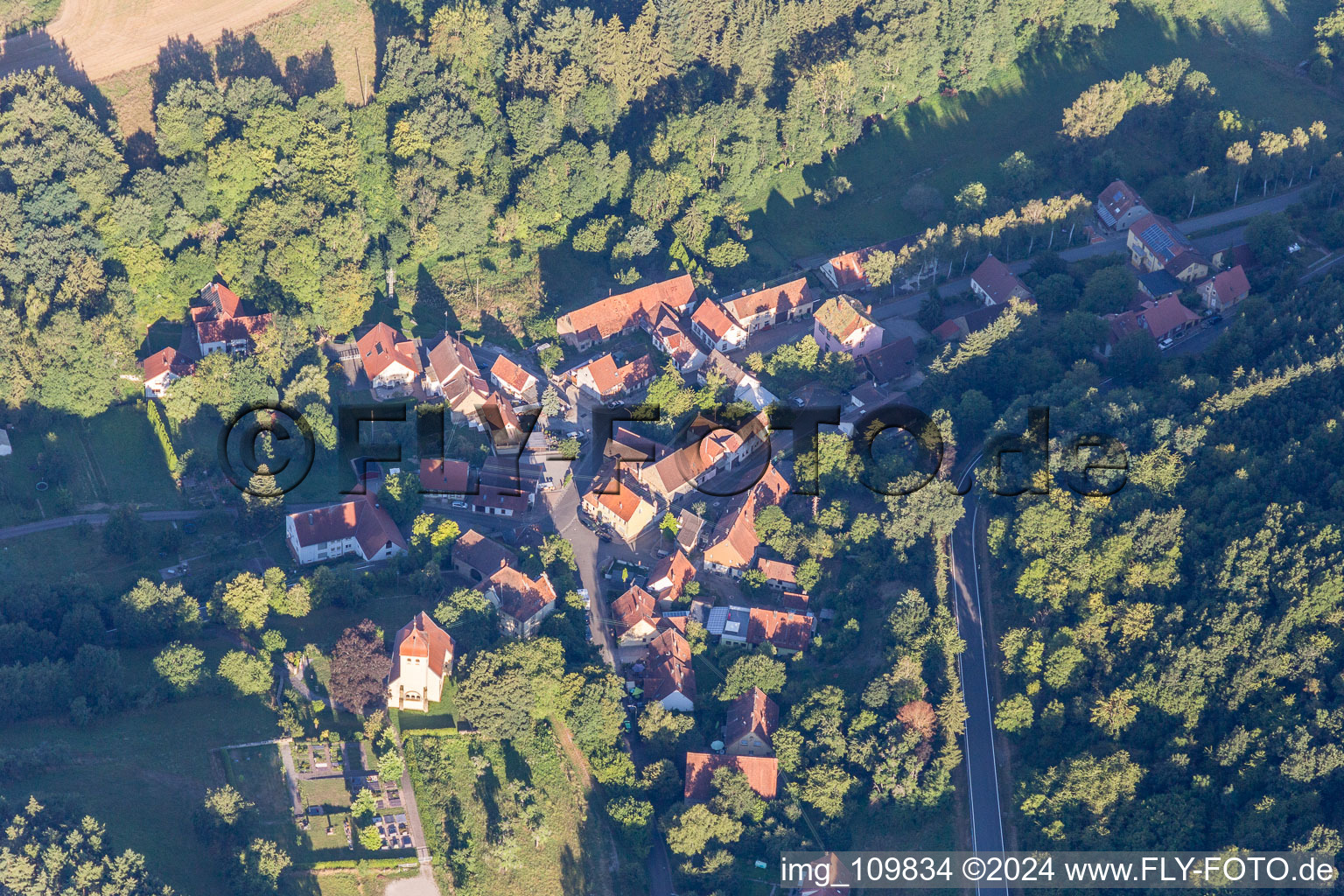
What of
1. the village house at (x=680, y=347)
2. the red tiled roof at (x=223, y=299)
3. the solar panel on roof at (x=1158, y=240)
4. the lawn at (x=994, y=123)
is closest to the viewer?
the red tiled roof at (x=223, y=299)

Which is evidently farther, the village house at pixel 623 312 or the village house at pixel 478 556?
the village house at pixel 623 312

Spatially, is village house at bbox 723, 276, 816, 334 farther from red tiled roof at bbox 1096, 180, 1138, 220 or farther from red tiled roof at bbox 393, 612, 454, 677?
red tiled roof at bbox 393, 612, 454, 677

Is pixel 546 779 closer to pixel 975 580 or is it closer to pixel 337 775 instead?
pixel 337 775

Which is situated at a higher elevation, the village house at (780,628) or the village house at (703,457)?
the village house at (703,457)

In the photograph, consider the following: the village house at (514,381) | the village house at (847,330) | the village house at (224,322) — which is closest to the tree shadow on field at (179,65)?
the village house at (224,322)

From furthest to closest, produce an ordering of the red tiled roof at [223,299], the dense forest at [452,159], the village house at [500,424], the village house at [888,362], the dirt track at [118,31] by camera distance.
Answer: the dirt track at [118,31], the village house at [888,362], the red tiled roof at [223,299], the village house at [500,424], the dense forest at [452,159]

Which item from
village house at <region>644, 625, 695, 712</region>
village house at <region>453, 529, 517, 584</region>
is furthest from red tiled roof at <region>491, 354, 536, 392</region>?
village house at <region>644, 625, 695, 712</region>

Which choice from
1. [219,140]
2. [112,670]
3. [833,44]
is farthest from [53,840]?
[833,44]

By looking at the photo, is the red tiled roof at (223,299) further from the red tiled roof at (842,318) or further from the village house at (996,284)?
the village house at (996,284)
